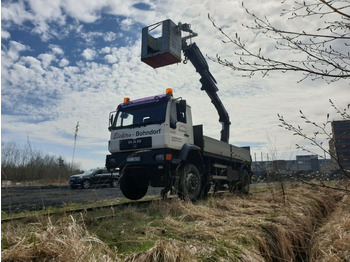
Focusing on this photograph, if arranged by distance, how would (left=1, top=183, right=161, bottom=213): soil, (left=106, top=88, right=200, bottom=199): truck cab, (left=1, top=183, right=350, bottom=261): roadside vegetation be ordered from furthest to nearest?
(left=106, top=88, right=200, bottom=199): truck cab → (left=1, top=183, right=161, bottom=213): soil → (left=1, top=183, right=350, bottom=261): roadside vegetation

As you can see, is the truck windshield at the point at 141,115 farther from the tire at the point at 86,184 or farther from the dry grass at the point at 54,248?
the tire at the point at 86,184

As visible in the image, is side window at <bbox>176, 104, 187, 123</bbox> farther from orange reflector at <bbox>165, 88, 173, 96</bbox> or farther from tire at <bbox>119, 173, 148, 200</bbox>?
tire at <bbox>119, 173, 148, 200</bbox>

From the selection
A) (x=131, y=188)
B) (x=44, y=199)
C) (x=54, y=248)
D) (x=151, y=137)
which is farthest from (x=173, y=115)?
(x=44, y=199)

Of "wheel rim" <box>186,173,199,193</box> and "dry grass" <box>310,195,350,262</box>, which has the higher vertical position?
"wheel rim" <box>186,173,199,193</box>

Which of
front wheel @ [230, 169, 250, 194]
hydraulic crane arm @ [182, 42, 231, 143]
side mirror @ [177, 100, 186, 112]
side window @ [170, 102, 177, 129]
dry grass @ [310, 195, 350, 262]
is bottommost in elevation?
dry grass @ [310, 195, 350, 262]

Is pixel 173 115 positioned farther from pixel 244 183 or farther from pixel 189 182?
pixel 244 183

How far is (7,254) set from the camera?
6.63 ft

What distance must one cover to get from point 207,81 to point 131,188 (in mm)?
5405

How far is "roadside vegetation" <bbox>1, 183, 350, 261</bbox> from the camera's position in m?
2.20

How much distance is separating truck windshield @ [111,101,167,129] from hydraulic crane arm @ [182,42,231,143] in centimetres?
344

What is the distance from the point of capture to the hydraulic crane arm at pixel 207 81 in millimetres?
10352

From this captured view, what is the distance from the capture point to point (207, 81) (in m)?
11.4

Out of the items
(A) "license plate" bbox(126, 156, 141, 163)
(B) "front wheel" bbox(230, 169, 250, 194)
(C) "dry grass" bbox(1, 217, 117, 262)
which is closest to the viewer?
(C) "dry grass" bbox(1, 217, 117, 262)

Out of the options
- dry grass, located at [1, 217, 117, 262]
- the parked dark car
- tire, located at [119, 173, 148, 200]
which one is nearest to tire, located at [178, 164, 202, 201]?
tire, located at [119, 173, 148, 200]
